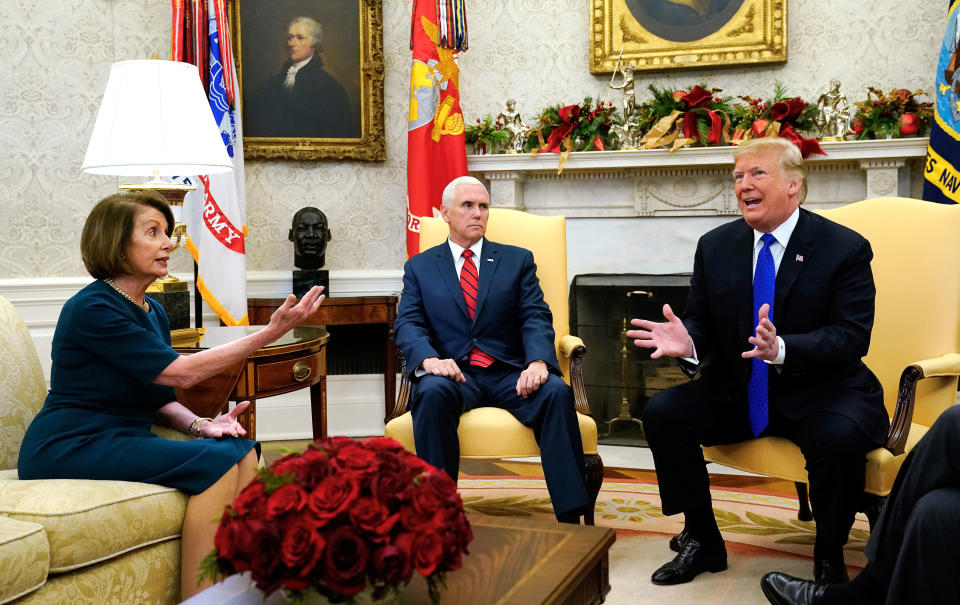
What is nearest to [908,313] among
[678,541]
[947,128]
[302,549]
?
[678,541]

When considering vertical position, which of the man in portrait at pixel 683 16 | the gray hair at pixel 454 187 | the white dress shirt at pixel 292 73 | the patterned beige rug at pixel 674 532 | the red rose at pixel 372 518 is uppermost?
the man in portrait at pixel 683 16

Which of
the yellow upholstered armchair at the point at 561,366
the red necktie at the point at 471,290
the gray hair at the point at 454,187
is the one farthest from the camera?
the gray hair at the point at 454,187

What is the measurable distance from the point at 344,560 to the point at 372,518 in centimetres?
7

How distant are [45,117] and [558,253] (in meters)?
3.11

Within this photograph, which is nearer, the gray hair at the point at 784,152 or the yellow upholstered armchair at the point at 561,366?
the gray hair at the point at 784,152

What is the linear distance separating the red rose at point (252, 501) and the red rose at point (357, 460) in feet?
0.41

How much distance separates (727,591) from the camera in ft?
9.11

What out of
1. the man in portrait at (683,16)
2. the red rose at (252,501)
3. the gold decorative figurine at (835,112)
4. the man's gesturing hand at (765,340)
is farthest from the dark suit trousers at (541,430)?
the man in portrait at (683,16)

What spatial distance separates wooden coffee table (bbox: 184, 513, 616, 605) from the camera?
1.63m

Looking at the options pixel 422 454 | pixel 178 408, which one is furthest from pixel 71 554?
pixel 422 454

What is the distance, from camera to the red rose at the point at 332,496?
131cm

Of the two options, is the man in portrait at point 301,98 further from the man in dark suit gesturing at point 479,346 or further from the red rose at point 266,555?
the red rose at point 266,555

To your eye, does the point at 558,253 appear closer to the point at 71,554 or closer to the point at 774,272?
the point at 774,272

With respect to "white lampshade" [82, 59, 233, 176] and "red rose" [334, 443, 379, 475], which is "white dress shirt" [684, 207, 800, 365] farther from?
"white lampshade" [82, 59, 233, 176]
